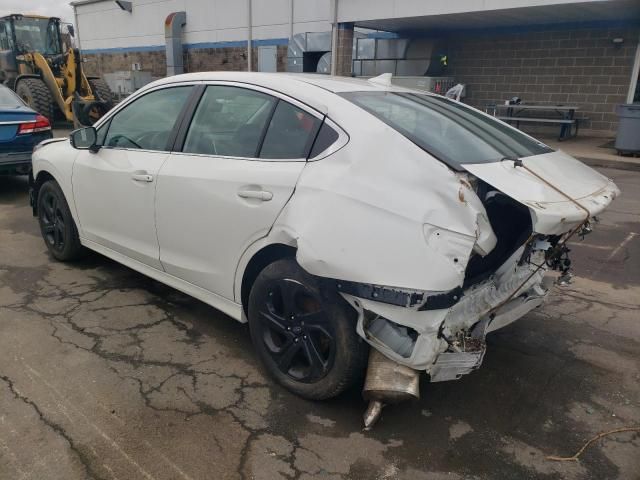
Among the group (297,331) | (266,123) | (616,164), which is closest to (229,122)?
(266,123)

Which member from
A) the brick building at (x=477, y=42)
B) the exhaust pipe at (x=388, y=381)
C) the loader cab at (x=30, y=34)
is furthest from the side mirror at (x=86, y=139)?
the loader cab at (x=30, y=34)

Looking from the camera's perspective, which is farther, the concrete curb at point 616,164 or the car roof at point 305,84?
the concrete curb at point 616,164

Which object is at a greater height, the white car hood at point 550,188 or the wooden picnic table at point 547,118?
the white car hood at point 550,188

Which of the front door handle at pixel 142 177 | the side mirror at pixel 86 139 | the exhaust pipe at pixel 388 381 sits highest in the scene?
the side mirror at pixel 86 139

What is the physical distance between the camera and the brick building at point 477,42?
1331cm

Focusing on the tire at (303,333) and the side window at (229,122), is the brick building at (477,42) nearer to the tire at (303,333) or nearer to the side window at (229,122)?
the side window at (229,122)

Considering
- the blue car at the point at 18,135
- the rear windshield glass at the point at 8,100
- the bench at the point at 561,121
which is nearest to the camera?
the blue car at the point at 18,135

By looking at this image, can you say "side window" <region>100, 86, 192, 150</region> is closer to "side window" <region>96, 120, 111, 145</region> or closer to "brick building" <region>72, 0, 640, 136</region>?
"side window" <region>96, 120, 111, 145</region>

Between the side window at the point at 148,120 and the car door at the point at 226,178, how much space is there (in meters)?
0.24

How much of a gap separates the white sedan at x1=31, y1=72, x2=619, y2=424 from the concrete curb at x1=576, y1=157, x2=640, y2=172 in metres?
8.81

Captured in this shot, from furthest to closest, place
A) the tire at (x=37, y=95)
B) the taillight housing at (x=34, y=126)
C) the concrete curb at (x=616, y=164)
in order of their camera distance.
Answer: the tire at (x=37, y=95), the concrete curb at (x=616, y=164), the taillight housing at (x=34, y=126)

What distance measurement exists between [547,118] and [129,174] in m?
14.2

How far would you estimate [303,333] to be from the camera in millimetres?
2699

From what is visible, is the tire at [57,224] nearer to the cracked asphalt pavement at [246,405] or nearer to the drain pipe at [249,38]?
the cracked asphalt pavement at [246,405]
